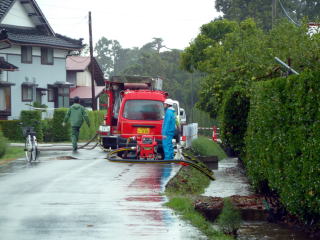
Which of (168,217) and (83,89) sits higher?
(83,89)

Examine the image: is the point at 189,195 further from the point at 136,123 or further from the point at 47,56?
the point at 47,56

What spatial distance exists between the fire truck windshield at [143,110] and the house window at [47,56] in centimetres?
3210

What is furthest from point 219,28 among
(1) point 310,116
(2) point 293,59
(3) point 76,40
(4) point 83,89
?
(1) point 310,116

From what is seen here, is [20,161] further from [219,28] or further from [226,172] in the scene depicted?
[219,28]

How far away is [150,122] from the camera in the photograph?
83.9 feet

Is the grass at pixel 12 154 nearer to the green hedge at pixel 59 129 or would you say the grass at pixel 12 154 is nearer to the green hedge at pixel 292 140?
the green hedge at pixel 59 129

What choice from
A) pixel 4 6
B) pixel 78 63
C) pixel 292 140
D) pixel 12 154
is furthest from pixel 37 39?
pixel 292 140

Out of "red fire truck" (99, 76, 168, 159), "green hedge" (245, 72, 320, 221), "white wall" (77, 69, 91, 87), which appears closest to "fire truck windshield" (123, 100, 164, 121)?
"red fire truck" (99, 76, 168, 159)

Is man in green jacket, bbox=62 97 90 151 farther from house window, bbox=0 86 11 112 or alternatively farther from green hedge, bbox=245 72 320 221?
house window, bbox=0 86 11 112

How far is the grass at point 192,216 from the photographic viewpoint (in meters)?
10.4

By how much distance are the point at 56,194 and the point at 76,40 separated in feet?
148

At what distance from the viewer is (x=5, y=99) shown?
165ft

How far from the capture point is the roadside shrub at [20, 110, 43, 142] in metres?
39.4

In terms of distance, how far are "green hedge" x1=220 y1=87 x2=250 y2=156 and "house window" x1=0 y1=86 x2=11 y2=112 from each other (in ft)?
103
